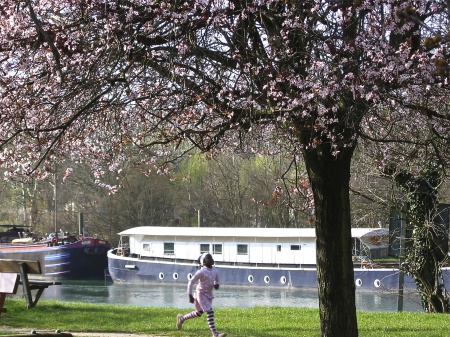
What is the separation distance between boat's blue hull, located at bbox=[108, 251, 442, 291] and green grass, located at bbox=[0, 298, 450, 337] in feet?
69.1

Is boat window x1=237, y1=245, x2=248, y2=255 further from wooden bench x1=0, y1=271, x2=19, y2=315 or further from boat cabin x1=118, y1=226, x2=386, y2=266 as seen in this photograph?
wooden bench x1=0, y1=271, x2=19, y2=315

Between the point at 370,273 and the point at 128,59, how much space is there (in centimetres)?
3260

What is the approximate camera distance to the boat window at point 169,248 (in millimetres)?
45438

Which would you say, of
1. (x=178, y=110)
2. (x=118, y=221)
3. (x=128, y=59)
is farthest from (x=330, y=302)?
(x=118, y=221)

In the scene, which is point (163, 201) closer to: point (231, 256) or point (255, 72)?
point (231, 256)

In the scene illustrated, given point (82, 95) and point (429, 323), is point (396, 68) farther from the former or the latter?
point (429, 323)

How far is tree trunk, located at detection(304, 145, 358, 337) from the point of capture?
9570mm

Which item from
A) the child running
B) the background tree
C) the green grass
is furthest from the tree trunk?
the child running

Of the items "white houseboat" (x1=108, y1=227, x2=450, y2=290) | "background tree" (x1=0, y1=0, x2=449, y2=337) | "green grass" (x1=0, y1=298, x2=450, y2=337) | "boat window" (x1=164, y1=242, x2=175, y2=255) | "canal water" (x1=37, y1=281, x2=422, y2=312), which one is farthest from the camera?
"boat window" (x1=164, y1=242, x2=175, y2=255)

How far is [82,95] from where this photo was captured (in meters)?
9.95

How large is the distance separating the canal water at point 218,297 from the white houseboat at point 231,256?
31.2 inches

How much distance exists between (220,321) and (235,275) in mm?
27287

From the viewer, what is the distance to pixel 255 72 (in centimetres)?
880

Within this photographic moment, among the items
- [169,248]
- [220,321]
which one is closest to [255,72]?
[220,321]
